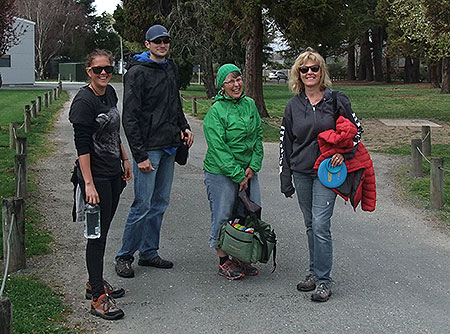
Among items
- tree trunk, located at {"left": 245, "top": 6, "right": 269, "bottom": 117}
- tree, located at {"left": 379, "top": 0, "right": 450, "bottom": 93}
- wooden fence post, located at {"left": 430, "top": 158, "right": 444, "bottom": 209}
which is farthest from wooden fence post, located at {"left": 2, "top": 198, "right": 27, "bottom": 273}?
tree trunk, located at {"left": 245, "top": 6, "right": 269, "bottom": 117}

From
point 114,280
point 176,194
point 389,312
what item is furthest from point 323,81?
point 176,194

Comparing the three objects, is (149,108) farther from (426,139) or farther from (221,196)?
(426,139)

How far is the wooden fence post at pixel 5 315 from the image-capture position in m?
4.00

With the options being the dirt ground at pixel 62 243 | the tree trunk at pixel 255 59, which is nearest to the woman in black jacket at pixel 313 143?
the dirt ground at pixel 62 243

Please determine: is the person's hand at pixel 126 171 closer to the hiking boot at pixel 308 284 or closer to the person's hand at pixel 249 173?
the person's hand at pixel 249 173

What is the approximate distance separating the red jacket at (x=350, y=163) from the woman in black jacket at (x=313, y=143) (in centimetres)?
7

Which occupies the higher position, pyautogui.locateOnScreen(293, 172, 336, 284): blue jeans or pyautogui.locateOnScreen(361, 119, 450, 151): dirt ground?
pyautogui.locateOnScreen(361, 119, 450, 151): dirt ground

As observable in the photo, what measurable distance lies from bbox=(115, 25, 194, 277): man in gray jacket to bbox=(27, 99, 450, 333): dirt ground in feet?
1.77

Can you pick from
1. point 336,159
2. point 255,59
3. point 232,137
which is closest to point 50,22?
point 255,59

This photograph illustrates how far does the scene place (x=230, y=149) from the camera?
6.00 m

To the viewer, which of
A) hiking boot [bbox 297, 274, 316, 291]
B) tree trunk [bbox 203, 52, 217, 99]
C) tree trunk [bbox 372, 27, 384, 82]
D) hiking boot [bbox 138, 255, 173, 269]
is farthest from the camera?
tree trunk [bbox 372, 27, 384, 82]

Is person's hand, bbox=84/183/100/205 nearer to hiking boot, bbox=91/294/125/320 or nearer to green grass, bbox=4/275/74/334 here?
hiking boot, bbox=91/294/125/320

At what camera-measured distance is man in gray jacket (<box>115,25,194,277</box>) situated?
231 inches

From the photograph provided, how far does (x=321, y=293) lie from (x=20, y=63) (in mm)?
53452
